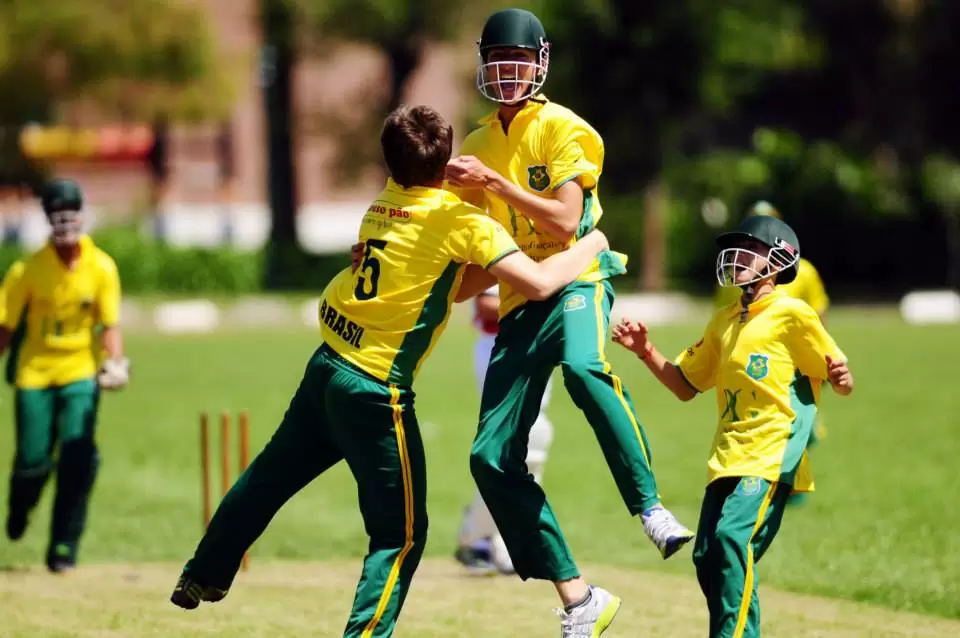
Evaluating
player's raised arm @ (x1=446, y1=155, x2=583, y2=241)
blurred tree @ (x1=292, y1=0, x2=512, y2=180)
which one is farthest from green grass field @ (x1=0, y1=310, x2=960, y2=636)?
blurred tree @ (x1=292, y1=0, x2=512, y2=180)

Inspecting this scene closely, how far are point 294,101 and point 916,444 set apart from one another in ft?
102

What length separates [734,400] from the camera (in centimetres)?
700

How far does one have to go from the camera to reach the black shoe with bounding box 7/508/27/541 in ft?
34.5

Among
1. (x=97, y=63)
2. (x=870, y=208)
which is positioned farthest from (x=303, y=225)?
(x=870, y=208)

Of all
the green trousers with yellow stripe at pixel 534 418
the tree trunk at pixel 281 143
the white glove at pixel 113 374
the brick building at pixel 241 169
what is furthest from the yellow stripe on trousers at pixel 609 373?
the brick building at pixel 241 169

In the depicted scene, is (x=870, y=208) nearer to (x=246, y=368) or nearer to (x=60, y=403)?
(x=246, y=368)

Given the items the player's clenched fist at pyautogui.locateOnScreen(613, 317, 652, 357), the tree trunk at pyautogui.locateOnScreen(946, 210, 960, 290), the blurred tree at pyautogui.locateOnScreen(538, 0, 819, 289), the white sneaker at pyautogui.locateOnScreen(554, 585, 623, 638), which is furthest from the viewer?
the blurred tree at pyautogui.locateOnScreen(538, 0, 819, 289)

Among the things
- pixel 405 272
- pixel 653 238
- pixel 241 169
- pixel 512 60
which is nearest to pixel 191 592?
pixel 405 272

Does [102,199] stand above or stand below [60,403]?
below

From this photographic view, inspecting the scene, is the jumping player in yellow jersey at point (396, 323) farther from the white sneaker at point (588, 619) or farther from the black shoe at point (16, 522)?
the black shoe at point (16, 522)

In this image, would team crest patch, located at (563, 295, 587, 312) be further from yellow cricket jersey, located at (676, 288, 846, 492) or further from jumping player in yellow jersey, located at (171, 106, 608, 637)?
yellow cricket jersey, located at (676, 288, 846, 492)

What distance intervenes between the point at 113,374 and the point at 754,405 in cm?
479

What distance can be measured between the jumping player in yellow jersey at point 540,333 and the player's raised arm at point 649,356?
165mm

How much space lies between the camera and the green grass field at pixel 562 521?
8.50 metres
